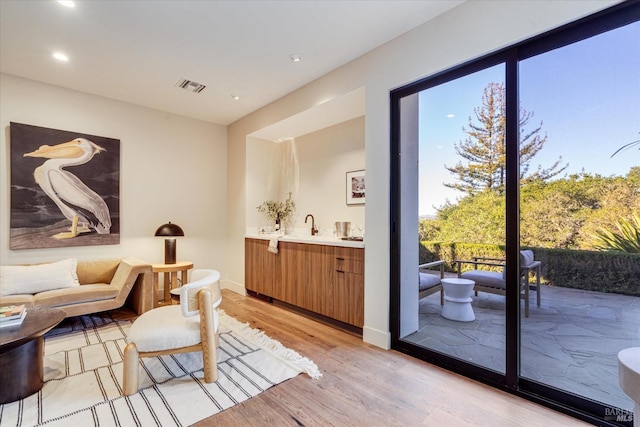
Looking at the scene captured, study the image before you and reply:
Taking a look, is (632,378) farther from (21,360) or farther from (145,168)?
(145,168)

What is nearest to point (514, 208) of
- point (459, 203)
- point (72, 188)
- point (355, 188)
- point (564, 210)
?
point (564, 210)

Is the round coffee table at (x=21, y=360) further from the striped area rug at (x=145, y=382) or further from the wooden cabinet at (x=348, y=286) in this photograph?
the wooden cabinet at (x=348, y=286)

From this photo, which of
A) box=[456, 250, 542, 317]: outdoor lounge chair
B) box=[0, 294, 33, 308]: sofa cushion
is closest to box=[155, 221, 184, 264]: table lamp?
box=[0, 294, 33, 308]: sofa cushion

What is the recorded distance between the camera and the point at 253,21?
243cm

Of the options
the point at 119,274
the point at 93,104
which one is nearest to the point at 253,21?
the point at 93,104

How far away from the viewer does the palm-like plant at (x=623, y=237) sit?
5.41ft

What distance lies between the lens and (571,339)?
192 centimetres

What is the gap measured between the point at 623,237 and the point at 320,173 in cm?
324

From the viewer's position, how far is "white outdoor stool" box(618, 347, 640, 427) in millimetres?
1044

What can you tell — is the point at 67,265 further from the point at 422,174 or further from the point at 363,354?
the point at 422,174

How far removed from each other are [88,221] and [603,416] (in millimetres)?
5124

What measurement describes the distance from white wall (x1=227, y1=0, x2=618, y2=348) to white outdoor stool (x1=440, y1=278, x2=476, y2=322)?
523 mm

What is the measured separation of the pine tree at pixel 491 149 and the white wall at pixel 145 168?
12.6 ft

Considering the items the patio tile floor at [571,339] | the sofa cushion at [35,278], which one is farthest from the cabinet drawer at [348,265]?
the sofa cushion at [35,278]
